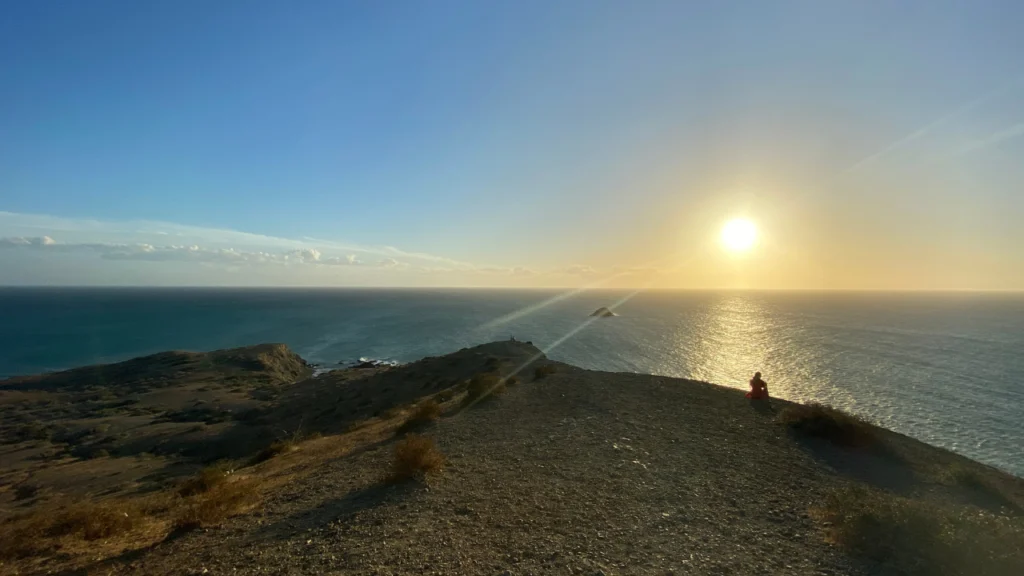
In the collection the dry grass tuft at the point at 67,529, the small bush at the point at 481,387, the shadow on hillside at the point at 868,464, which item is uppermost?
the shadow on hillside at the point at 868,464

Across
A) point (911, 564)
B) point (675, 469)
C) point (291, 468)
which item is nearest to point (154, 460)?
point (291, 468)

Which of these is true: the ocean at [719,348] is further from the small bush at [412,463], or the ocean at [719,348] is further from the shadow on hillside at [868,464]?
the small bush at [412,463]

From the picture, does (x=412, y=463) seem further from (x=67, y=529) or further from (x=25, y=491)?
(x=25, y=491)

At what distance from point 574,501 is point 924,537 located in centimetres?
607

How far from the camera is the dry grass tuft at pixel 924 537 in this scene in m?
7.18

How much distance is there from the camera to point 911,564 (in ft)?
23.8

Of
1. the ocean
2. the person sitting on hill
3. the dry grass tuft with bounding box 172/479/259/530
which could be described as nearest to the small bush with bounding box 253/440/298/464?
the dry grass tuft with bounding box 172/479/259/530

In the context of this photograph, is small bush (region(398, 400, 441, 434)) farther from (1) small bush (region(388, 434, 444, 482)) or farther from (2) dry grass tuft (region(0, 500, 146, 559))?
(2) dry grass tuft (region(0, 500, 146, 559))

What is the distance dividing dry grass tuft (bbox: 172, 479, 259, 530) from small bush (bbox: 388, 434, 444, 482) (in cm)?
339

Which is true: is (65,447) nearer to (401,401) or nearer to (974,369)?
(401,401)

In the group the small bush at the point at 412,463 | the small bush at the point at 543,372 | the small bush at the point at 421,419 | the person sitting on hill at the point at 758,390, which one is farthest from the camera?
the small bush at the point at 543,372

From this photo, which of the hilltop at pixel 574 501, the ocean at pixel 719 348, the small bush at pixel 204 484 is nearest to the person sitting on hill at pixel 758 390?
the hilltop at pixel 574 501

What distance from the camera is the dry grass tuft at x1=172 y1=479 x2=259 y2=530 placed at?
9492 millimetres

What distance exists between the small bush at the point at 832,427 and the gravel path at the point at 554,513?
1.12 meters
